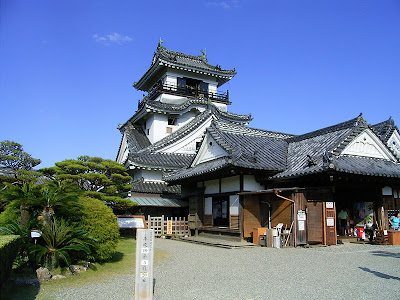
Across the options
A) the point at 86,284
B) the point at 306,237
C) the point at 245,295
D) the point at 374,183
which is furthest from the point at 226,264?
the point at 374,183

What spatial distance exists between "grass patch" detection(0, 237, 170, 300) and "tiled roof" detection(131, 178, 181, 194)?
11569 millimetres

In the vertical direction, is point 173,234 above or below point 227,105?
below

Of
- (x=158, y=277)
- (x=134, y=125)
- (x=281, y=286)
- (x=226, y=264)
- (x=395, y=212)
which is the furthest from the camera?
(x=134, y=125)

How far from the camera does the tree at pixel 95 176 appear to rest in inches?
715

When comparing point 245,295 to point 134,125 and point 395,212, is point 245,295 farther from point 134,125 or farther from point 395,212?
point 134,125

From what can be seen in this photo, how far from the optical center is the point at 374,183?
55.6 feet

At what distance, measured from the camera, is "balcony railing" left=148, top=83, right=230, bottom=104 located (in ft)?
106

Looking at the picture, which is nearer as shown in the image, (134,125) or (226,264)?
(226,264)

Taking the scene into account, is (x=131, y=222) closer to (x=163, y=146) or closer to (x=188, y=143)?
(x=163, y=146)

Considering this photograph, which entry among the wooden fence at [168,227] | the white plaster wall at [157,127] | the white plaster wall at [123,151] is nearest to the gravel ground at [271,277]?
the wooden fence at [168,227]

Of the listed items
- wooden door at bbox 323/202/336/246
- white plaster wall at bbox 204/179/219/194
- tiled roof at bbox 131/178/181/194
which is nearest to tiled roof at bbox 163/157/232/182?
white plaster wall at bbox 204/179/219/194

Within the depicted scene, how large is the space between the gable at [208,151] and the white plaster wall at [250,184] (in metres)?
2.02

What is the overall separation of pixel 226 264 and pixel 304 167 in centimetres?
715

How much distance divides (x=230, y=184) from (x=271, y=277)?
9353 mm
